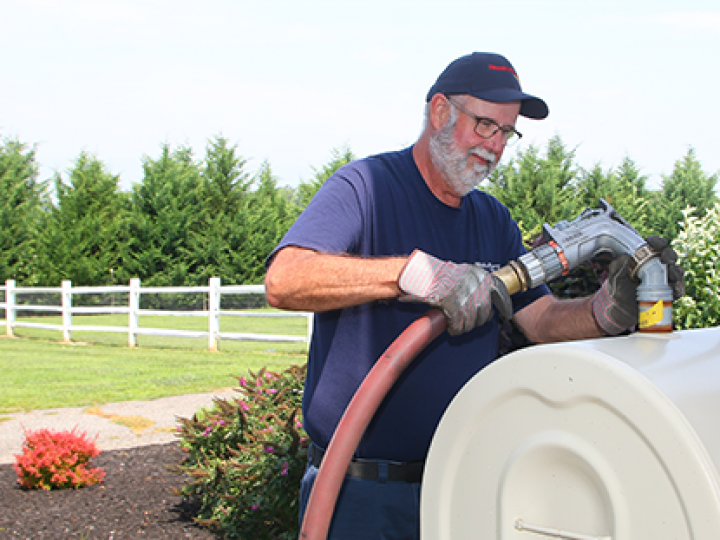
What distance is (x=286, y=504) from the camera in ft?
11.7

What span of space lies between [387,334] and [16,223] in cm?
2632

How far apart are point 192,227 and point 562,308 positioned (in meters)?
23.9

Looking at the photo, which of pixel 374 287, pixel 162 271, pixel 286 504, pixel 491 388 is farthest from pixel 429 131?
pixel 162 271

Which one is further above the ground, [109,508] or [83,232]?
[83,232]

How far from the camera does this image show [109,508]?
15.3ft

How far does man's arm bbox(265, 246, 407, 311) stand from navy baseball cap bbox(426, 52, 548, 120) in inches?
23.7

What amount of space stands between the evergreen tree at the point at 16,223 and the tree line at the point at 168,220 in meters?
0.04

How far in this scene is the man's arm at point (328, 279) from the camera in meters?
1.75

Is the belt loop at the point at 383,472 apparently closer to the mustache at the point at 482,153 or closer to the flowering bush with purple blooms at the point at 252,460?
the mustache at the point at 482,153

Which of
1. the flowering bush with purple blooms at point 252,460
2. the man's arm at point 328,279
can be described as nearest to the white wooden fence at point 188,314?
the flowering bush with purple blooms at point 252,460

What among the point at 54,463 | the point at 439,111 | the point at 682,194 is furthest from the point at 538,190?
the point at 439,111

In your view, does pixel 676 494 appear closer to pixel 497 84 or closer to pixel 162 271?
pixel 497 84

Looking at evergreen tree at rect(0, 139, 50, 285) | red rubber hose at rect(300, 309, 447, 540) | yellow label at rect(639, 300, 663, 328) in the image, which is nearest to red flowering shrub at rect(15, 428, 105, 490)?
red rubber hose at rect(300, 309, 447, 540)

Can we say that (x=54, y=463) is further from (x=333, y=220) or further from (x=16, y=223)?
(x=16, y=223)
